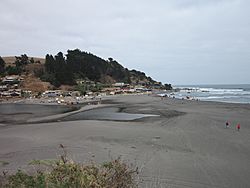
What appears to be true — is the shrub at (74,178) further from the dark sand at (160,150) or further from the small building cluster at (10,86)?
the small building cluster at (10,86)

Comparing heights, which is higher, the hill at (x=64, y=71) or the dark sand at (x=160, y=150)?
the hill at (x=64, y=71)

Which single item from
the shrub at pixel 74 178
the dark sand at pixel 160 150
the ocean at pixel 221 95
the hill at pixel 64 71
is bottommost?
the dark sand at pixel 160 150

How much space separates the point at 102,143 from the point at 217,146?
564 cm

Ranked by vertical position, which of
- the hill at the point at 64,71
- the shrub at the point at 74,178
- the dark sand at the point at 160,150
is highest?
the hill at the point at 64,71

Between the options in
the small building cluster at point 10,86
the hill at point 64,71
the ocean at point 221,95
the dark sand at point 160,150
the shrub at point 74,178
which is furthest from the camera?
the hill at point 64,71

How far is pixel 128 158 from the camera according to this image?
953 cm

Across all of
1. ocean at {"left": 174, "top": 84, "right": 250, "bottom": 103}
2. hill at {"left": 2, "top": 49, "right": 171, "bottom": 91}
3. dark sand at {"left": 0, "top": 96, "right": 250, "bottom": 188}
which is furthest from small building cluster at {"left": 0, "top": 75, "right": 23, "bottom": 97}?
dark sand at {"left": 0, "top": 96, "right": 250, "bottom": 188}

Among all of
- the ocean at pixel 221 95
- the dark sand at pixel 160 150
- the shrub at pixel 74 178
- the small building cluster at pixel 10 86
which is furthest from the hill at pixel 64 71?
the shrub at pixel 74 178

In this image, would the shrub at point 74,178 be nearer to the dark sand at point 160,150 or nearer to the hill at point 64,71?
the dark sand at point 160,150

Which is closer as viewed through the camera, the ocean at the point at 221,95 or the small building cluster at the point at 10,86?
the ocean at the point at 221,95

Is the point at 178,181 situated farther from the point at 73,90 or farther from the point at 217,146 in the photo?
the point at 73,90

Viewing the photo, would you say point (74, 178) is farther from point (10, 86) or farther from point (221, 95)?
point (10, 86)

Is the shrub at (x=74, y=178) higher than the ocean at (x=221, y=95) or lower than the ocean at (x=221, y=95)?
higher

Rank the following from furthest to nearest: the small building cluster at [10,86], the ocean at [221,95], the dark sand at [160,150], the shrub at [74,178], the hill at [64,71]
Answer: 1. the hill at [64,71]
2. the small building cluster at [10,86]
3. the ocean at [221,95]
4. the dark sand at [160,150]
5. the shrub at [74,178]
